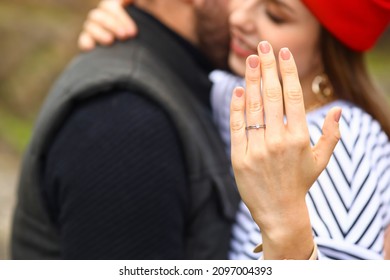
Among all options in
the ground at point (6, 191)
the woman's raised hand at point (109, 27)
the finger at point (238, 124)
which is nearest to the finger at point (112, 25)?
the woman's raised hand at point (109, 27)

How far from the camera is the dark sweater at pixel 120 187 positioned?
82.5 inches

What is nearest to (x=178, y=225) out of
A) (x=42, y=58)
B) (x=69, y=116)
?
(x=69, y=116)

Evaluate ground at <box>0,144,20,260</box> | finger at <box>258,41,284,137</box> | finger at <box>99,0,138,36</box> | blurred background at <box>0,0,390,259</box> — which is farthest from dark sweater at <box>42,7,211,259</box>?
blurred background at <box>0,0,390,259</box>

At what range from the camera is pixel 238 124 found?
5.26 ft

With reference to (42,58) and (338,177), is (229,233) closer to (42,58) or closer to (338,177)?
(338,177)

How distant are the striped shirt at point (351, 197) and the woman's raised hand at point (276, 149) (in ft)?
0.79

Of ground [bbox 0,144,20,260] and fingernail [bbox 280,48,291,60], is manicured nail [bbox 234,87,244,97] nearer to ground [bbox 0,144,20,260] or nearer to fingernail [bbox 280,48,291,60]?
fingernail [bbox 280,48,291,60]

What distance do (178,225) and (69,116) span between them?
433mm

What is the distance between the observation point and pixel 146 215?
210 cm

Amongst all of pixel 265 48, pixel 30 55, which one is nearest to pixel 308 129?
pixel 265 48

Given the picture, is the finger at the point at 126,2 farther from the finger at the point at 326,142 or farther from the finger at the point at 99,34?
the finger at the point at 326,142

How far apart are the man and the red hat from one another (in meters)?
0.47

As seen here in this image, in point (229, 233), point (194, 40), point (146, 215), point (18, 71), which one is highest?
point (194, 40)
